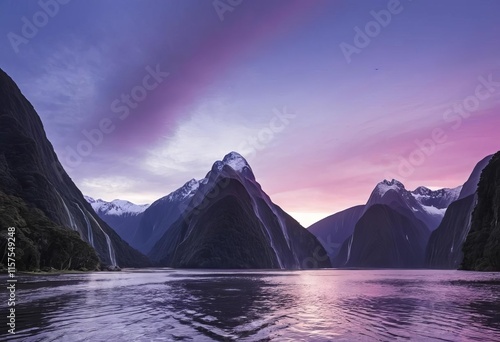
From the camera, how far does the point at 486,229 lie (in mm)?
158250

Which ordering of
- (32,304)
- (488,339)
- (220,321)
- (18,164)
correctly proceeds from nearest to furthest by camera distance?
(488,339), (220,321), (32,304), (18,164)

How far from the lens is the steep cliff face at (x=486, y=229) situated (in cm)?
13694

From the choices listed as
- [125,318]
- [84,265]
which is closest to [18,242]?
[84,265]

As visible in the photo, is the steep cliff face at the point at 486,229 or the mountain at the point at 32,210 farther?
the steep cliff face at the point at 486,229

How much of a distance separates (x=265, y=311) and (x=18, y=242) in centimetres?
8578

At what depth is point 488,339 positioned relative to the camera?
19.8 meters

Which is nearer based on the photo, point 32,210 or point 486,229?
point 32,210

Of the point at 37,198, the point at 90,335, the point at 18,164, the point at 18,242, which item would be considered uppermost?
the point at 18,164

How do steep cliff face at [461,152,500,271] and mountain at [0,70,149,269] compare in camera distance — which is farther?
steep cliff face at [461,152,500,271]

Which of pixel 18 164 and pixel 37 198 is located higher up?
pixel 18 164

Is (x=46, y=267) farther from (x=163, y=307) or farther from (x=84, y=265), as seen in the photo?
(x=163, y=307)

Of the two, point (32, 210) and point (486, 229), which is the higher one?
point (486, 229)

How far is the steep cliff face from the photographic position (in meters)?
137

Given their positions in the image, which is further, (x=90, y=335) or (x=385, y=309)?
(x=385, y=309)
